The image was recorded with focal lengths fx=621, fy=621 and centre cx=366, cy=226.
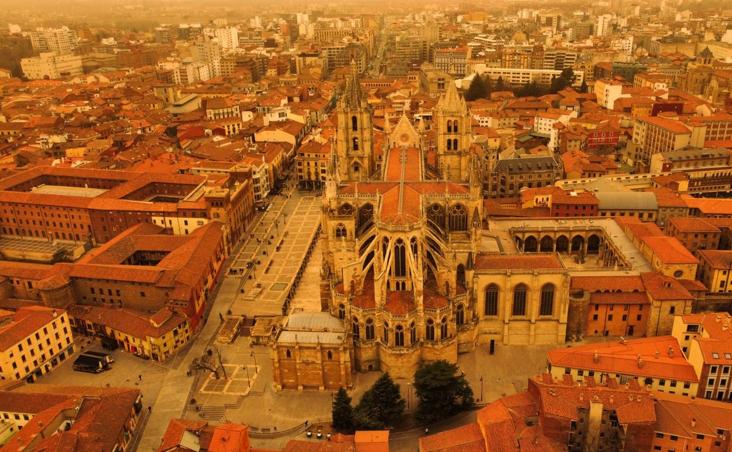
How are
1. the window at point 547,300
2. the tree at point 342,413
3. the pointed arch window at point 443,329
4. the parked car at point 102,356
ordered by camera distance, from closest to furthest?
the tree at point 342,413
the pointed arch window at point 443,329
the window at point 547,300
the parked car at point 102,356

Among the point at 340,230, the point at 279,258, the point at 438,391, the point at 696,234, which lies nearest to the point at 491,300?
the point at 438,391

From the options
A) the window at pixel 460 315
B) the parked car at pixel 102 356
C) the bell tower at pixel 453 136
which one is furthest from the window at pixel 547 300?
the parked car at pixel 102 356

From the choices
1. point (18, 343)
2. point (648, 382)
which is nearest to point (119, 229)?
point (18, 343)

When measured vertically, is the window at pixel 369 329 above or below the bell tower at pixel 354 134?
below

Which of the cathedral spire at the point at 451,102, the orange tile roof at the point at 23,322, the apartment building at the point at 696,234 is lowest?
the orange tile roof at the point at 23,322

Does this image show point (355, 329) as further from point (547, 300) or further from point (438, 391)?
point (547, 300)

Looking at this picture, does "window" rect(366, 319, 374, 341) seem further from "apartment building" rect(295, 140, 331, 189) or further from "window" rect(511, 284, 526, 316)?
"apartment building" rect(295, 140, 331, 189)

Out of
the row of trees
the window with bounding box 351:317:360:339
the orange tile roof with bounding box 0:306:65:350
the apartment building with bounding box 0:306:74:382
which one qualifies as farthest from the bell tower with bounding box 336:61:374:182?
the orange tile roof with bounding box 0:306:65:350

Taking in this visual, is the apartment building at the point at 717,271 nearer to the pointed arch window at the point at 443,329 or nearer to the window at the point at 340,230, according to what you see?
the pointed arch window at the point at 443,329
